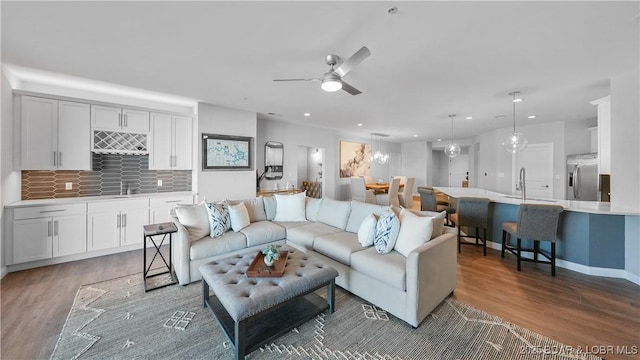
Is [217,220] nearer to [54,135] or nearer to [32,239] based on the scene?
[32,239]

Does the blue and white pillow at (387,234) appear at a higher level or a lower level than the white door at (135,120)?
lower

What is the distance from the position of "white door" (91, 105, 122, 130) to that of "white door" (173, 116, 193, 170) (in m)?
0.80

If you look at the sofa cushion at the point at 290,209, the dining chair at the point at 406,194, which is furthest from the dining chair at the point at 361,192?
the sofa cushion at the point at 290,209

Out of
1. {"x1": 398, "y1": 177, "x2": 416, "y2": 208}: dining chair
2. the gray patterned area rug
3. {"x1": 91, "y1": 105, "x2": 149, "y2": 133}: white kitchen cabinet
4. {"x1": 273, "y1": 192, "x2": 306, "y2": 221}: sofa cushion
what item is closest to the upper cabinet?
{"x1": 91, "y1": 105, "x2": 149, "y2": 133}: white kitchen cabinet

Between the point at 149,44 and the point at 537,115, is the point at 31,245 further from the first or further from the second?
the point at 537,115

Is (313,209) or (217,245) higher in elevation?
(313,209)

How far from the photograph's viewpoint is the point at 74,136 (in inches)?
143

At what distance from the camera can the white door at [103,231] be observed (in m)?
3.57

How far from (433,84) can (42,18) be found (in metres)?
4.08

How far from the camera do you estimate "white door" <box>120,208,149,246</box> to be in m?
3.81

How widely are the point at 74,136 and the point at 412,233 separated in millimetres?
4891

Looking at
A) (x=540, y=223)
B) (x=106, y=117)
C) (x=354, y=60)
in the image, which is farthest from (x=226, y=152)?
(x=540, y=223)

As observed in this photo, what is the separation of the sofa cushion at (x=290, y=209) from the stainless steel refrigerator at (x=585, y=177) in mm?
6239

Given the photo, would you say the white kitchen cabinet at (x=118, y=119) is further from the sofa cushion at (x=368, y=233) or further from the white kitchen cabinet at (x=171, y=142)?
the sofa cushion at (x=368, y=233)
